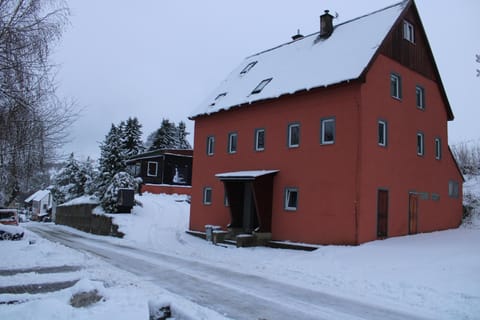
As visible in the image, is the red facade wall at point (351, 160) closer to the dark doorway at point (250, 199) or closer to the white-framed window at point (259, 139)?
the white-framed window at point (259, 139)

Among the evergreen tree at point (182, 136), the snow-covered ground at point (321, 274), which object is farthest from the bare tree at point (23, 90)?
the evergreen tree at point (182, 136)

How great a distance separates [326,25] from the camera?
23.0m

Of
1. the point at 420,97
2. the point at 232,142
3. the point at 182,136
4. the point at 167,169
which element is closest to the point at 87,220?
the point at 167,169

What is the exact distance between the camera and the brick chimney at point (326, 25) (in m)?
22.9

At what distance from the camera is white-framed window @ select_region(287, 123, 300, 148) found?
19655mm

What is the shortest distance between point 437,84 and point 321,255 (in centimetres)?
1253

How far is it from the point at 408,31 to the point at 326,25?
4.24 metres

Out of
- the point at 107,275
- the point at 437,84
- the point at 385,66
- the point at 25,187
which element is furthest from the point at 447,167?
the point at 25,187

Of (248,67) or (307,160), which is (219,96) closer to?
(248,67)

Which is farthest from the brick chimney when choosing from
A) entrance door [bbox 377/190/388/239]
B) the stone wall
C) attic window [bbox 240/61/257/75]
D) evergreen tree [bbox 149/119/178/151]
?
evergreen tree [bbox 149/119/178/151]

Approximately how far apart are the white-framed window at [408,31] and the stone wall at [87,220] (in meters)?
18.5

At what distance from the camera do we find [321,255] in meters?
15.7

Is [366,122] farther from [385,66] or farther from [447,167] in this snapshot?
[447,167]

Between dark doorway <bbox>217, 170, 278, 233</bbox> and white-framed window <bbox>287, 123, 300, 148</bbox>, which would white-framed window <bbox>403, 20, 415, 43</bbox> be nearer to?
white-framed window <bbox>287, 123, 300, 148</bbox>
